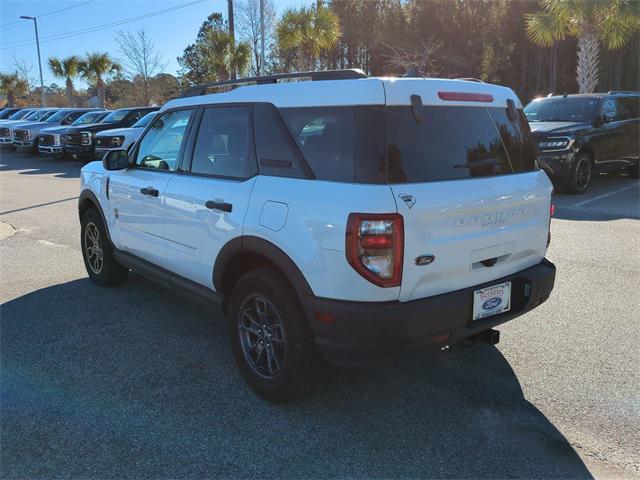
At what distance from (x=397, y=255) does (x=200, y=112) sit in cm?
206

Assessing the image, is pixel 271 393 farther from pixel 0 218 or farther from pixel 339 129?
pixel 0 218

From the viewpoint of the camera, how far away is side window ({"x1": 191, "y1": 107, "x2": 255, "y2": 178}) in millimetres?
3473

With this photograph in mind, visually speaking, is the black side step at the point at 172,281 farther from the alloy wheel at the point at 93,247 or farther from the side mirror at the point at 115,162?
the side mirror at the point at 115,162

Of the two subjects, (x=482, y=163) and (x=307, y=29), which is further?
(x=307, y=29)

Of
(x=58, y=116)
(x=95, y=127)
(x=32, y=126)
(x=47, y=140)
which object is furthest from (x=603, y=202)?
(x=58, y=116)

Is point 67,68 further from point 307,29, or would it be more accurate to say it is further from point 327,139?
point 327,139

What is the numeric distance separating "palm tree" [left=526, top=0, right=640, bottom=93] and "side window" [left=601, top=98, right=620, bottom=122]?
228 inches

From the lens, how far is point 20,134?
22.5 m

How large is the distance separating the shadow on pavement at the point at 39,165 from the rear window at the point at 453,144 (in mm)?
14860

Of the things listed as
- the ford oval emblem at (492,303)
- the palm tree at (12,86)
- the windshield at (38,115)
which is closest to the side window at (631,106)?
the ford oval emblem at (492,303)

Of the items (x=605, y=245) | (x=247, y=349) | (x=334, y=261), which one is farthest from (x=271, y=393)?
(x=605, y=245)

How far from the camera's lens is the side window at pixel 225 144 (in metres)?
3.47

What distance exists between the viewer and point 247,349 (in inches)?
138

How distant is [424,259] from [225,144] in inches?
65.8
